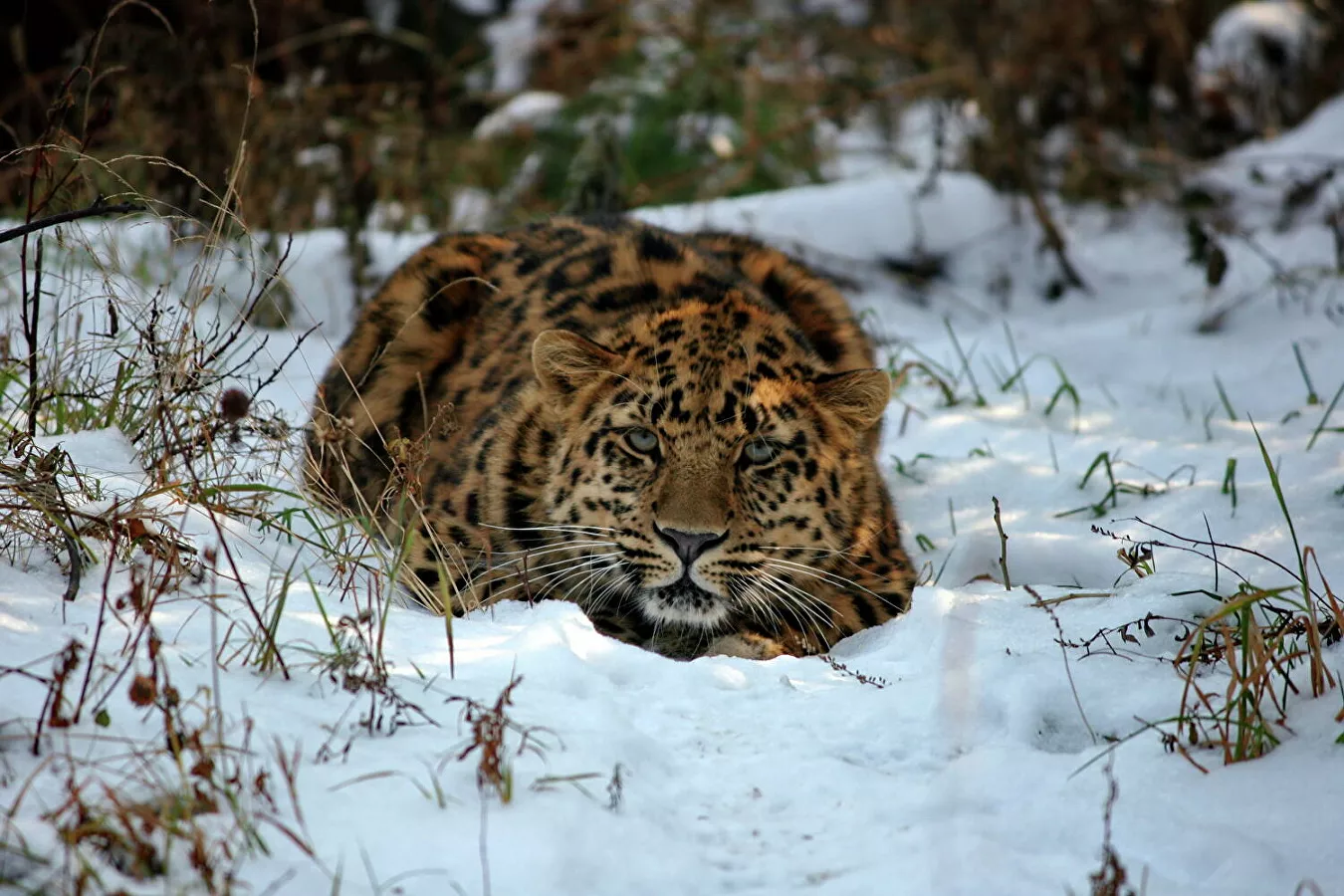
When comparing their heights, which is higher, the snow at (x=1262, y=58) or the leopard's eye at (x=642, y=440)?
the snow at (x=1262, y=58)

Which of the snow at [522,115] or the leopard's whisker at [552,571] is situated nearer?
the leopard's whisker at [552,571]

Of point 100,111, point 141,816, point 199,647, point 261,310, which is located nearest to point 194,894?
point 141,816

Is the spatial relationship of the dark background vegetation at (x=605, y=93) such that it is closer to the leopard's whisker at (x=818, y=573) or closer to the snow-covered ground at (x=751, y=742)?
the leopard's whisker at (x=818, y=573)

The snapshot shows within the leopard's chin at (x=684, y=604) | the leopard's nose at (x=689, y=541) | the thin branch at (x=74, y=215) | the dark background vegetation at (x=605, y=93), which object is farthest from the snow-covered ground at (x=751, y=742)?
the dark background vegetation at (x=605, y=93)

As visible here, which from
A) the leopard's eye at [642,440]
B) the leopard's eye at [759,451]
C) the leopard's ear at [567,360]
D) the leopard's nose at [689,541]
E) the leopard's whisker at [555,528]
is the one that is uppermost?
the leopard's ear at [567,360]

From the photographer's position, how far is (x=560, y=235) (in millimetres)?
5738

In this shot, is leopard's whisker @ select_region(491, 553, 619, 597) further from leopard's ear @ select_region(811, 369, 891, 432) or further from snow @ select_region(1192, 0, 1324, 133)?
snow @ select_region(1192, 0, 1324, 133)

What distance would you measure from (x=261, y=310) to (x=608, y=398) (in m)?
3.53

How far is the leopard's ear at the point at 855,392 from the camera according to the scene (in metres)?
4.54

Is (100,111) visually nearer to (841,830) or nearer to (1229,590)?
(841,830)

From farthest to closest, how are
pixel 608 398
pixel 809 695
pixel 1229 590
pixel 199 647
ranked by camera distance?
pixel 608 398
pixel 1229 590
pixel 809 695
pixel 199 647

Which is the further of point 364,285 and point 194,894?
point 364,285

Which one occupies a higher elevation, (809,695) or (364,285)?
(364,285)

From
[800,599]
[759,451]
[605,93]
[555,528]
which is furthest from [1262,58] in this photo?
[555,528]
